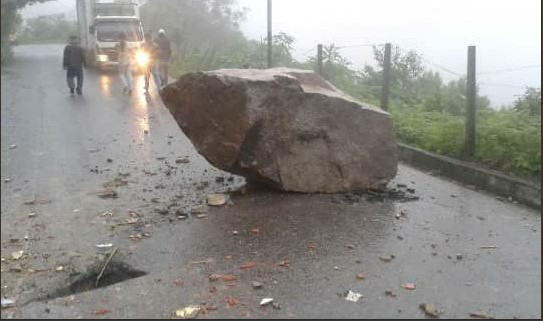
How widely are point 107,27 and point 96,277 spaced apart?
771 inches

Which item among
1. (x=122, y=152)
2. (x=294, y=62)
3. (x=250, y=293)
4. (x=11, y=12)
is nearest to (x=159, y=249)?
(x=250, y=293)

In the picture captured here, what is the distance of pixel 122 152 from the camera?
934 centimetres

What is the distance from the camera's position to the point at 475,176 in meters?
7.57

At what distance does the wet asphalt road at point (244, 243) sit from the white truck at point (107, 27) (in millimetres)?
14502

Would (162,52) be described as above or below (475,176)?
above

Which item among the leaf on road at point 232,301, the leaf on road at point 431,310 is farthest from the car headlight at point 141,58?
the leaf on road at point 431,310

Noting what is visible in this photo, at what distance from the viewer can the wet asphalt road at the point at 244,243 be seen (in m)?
4.19

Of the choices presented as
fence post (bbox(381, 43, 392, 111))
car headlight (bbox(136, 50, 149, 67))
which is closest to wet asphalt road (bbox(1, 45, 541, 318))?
fence post (bbox(381, 43, 392, 111))

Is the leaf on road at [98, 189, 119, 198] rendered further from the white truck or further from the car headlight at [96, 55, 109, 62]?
the car headlight at [96, 55, 109, 62]

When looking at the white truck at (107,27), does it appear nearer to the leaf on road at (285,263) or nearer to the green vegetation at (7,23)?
the leaf on road at (285,263)

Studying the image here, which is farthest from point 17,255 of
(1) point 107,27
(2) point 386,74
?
(1) point 107,27

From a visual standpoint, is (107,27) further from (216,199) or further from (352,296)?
(352,296)

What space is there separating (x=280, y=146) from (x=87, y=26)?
19.8 metres

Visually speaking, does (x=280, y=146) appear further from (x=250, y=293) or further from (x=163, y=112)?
(x=163, y=112)
